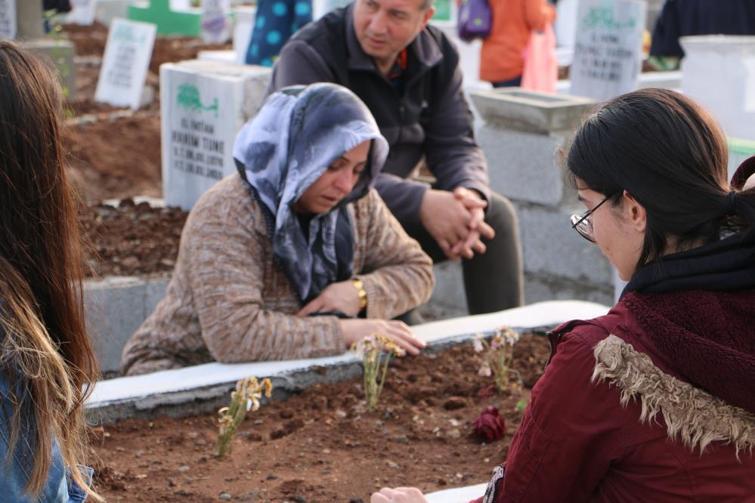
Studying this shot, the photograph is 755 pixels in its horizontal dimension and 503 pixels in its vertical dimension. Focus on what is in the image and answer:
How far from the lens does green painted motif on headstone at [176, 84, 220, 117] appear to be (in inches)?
244

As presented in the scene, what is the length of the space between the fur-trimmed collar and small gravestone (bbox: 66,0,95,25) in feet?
61.1

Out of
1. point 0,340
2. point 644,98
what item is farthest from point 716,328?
point 0,340

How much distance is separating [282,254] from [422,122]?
60.4 inches

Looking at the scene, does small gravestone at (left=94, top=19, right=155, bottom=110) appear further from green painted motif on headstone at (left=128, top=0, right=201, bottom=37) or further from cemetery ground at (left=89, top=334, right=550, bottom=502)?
cemetery ground at (left=89, top=334, right=550, bottom=502)

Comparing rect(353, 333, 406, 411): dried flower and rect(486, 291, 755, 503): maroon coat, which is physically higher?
rect(486, 291, 755, 503): maroon coat

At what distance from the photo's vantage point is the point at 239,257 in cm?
367

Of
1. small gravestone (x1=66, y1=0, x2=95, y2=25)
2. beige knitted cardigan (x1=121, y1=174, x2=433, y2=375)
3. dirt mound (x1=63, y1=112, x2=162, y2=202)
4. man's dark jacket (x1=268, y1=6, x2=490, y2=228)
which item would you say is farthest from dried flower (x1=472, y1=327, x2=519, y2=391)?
small gravestone (x1=66, y1=0, x2=95, y2=25)

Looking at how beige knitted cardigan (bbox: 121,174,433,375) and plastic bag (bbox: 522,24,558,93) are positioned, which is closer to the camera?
beige knitted cardigan (bbox: 121,174,433,375)

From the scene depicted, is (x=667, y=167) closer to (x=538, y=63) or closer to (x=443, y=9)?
(x=538, y=63)

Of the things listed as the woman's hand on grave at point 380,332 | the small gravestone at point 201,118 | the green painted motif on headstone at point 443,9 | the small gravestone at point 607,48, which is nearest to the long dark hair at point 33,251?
the woman's hand on grave at point 380,332

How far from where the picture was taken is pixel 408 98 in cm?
495

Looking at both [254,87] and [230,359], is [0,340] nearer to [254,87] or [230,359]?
[230,359]

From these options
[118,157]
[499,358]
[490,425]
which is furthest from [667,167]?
[118,157]

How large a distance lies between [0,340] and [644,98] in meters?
1.08
